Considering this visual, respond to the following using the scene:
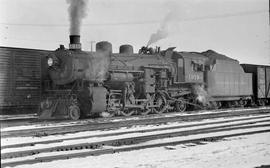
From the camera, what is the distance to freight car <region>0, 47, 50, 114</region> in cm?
1628

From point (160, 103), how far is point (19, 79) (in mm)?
6624

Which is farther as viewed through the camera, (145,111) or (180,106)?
(180,106)

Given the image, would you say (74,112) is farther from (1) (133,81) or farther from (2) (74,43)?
(1) (133,81)

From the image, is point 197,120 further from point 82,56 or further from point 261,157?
point 261,157

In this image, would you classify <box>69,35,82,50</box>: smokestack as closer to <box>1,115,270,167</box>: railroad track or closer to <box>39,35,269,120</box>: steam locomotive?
<box>39,35,269,120</box>: steam locomotive

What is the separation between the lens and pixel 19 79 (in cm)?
1681

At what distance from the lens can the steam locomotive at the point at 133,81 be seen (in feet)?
48.1

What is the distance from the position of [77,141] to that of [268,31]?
16.7 feet

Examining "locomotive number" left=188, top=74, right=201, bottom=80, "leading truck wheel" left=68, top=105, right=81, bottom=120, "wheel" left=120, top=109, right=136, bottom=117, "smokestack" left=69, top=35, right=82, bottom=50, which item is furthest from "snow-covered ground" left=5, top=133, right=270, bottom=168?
"locomotive number" left=188, top=74, right=201, bottom=80

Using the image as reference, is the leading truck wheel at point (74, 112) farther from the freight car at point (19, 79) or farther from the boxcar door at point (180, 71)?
the boxcar door at point (180, 71)

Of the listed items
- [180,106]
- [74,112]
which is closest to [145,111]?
[180,106]

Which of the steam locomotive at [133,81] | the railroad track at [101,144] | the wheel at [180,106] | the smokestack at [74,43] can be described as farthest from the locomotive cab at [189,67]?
the railroad track at [101,144]

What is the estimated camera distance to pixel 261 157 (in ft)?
21.4

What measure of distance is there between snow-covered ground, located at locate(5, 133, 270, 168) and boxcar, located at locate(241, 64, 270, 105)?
17327mm
